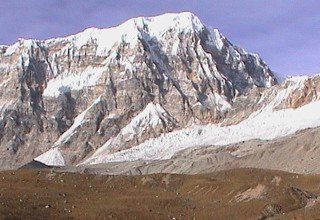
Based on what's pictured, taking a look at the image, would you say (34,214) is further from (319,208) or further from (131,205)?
(319,208)

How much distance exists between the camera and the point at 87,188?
147 feet

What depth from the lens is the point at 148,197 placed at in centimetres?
4128

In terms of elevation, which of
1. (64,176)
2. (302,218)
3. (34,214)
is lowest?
(302,218)

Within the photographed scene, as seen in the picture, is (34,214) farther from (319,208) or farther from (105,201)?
(319,208)

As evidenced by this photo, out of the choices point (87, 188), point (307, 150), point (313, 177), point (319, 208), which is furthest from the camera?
point (307, 150)

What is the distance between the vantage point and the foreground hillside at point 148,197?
1405 inches

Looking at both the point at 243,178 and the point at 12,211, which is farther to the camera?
the point at 243,178

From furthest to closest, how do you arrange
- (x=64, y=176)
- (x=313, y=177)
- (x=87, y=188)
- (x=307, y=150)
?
1. (x=307, y=150)
2. (x=313, y=177)
3. (x=64, y=176)
4. (x=87, y=188)

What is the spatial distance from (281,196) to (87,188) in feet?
45.4

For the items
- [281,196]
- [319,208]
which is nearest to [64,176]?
[281,196]

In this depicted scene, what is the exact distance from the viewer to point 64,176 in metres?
48.2

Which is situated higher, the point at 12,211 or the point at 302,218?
the point at 12,211

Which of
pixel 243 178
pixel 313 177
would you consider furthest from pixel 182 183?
pixel 313 177

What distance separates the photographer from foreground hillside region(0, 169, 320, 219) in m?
35.7
